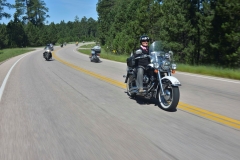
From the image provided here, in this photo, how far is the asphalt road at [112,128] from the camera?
4.16 meters

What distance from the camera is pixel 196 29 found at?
92.4ft

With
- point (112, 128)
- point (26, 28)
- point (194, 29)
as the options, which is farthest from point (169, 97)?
point (26, 28)

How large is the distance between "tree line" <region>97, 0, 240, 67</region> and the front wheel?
1726cm

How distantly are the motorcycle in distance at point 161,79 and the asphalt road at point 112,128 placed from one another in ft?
0.96

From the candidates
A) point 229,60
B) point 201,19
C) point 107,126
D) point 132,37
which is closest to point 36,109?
point 107,126

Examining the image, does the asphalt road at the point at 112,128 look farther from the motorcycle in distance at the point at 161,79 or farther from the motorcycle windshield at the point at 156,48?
the motorcycle windshield at the point at 156,48

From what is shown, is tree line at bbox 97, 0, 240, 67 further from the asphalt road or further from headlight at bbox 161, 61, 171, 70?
headlight at bbox 161, 61, 171, 70

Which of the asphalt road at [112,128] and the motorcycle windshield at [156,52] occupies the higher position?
the motorcycle windshield at [156,52]

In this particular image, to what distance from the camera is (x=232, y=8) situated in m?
22.5

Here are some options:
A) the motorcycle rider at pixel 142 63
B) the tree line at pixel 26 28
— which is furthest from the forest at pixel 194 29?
the tree line at pixel 26 28

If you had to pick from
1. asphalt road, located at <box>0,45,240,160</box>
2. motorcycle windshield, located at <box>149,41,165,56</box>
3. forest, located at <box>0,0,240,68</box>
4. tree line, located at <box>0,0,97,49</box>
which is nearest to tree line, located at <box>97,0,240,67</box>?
forest, located at <box>0,0,240,68</box>

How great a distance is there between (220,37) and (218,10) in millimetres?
2439

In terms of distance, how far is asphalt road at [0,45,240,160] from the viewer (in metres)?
4.16

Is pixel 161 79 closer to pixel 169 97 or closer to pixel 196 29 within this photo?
pixel 169 97
